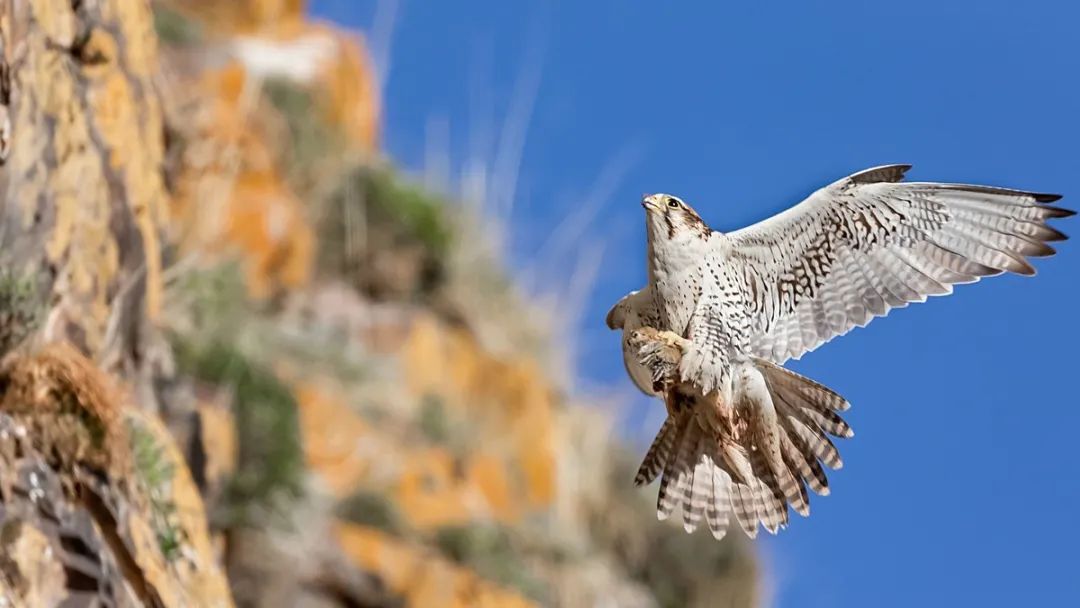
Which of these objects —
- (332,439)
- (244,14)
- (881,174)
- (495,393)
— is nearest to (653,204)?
(881,174)

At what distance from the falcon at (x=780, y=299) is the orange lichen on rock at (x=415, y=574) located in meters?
3.26

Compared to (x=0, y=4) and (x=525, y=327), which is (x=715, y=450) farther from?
(x=525, y=327)

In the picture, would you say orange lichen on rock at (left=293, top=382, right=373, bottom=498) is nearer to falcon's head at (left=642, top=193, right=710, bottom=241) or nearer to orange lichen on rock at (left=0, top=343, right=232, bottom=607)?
orange lichen on rock at (left=0, top=343, right=232, bottom=607)

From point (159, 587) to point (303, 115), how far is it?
305 inches

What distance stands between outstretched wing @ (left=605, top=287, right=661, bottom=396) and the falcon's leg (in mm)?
29

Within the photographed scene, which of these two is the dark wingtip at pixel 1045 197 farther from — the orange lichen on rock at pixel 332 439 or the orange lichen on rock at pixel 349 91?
the orange lichen on rock at pixel 349 91

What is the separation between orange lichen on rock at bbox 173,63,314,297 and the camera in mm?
11250

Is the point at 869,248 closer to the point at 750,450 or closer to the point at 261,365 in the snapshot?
the point at 750,450

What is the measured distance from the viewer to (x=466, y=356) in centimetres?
1347

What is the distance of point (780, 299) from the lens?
21.9 ft

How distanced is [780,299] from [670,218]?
0.54m

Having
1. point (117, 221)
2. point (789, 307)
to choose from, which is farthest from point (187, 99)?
point (789, 307)

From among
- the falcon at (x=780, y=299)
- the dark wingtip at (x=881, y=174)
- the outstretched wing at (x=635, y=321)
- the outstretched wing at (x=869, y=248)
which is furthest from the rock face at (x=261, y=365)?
the dark wingtip at (x=881, y=174)

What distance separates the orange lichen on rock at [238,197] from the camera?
11250 mm
